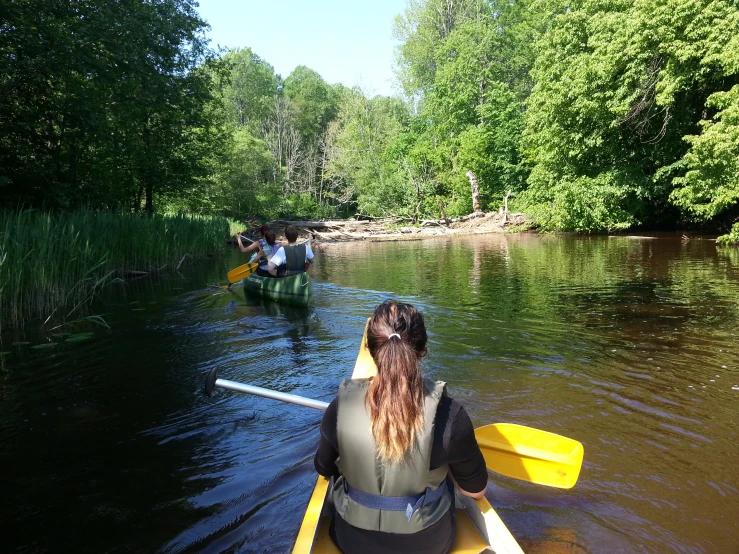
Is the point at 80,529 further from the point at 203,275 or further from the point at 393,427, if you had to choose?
the point at 203,275

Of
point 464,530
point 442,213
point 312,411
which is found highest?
point 442,213

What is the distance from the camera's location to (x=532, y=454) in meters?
2.61

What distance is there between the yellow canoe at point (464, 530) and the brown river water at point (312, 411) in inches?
25.2

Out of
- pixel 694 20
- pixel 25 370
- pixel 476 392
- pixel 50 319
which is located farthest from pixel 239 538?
pixel 694 20

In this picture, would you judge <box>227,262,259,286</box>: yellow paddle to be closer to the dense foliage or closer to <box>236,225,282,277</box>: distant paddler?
<box>236,225,282,277</box>: distant paddler

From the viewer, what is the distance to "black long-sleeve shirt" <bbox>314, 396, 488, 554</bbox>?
76.4 inches

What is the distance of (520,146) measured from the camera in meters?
28.3

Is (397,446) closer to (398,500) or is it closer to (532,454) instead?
(398,500)

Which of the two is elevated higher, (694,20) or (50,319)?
(694,20)

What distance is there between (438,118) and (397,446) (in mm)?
33318

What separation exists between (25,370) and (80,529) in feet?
11.6

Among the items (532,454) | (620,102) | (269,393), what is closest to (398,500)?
(532,454)

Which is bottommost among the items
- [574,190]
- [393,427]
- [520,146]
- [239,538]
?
[239,538]

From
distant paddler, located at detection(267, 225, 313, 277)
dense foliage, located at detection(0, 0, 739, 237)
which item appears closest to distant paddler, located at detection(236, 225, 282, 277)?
distant paddler, located at detection(267, 225, 313, 277)
